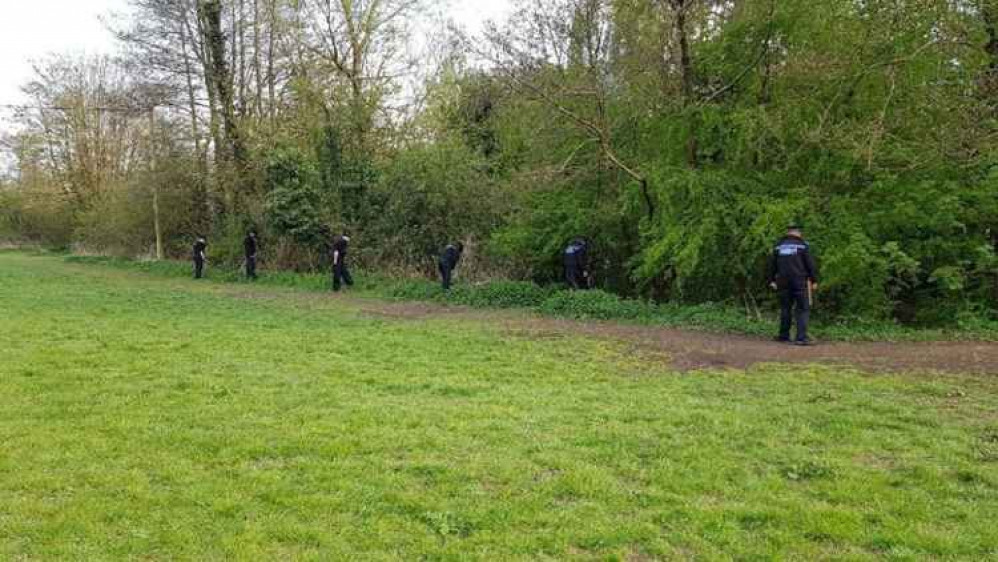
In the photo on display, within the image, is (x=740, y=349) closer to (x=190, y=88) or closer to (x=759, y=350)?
(x=759, y=350)

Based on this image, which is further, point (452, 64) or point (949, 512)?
point (452, 64)

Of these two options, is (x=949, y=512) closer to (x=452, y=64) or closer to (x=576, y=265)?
(x=576, y=265)

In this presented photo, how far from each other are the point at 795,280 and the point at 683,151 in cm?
430

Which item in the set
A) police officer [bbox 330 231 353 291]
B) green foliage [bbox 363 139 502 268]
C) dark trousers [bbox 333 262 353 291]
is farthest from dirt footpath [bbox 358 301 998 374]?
dark trousers [bbox 333 262 353 291]

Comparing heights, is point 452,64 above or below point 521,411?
above

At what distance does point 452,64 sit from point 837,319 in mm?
15688

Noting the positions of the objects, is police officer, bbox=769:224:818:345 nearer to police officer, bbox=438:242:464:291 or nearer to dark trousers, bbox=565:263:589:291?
dark trousers, bbox=565:263:589:291

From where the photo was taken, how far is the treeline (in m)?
11.9

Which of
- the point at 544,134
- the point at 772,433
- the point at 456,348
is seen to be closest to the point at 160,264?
the point at 544,134

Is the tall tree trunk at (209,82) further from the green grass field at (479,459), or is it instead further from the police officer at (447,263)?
the green grass field at (479,459)

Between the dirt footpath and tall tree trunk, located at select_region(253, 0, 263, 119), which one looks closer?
the dirt footpath

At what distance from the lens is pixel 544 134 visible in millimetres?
15688

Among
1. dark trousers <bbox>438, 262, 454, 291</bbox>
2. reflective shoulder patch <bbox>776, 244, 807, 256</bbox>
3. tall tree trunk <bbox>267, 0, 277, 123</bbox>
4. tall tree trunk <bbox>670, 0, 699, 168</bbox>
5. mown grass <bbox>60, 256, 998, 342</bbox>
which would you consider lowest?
mown grass <bbox>60, 256, 998, 342</bbox>

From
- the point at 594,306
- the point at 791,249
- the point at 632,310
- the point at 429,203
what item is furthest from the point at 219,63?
the point at 791,249
